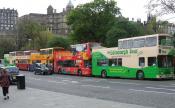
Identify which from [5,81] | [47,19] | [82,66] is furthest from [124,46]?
[47,19]

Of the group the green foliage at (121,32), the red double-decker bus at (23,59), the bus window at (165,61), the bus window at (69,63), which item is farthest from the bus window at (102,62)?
the red double-decker bus at (23,59)

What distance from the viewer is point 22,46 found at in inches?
4653

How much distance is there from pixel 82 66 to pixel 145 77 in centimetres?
1439

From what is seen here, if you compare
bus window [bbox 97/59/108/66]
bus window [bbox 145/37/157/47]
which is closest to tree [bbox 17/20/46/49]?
bus window [bbox 97/59/108/66]

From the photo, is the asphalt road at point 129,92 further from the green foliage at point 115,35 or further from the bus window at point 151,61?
the green foliage at point 115,35

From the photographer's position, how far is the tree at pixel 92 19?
83.4 m

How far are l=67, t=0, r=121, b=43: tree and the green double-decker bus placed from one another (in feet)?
127

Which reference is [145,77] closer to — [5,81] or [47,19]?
[5,81]

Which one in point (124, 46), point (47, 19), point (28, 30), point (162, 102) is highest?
point (47, 19)

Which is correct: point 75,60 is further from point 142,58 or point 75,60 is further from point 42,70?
point 142,58

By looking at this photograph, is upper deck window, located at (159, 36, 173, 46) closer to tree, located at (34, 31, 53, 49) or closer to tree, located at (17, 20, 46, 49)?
tree, located at (34, 31, 53, 49)

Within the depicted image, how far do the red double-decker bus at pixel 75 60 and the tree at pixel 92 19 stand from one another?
77.0 feet

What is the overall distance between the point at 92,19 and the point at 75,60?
32.6m

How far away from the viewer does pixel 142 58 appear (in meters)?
38.4
